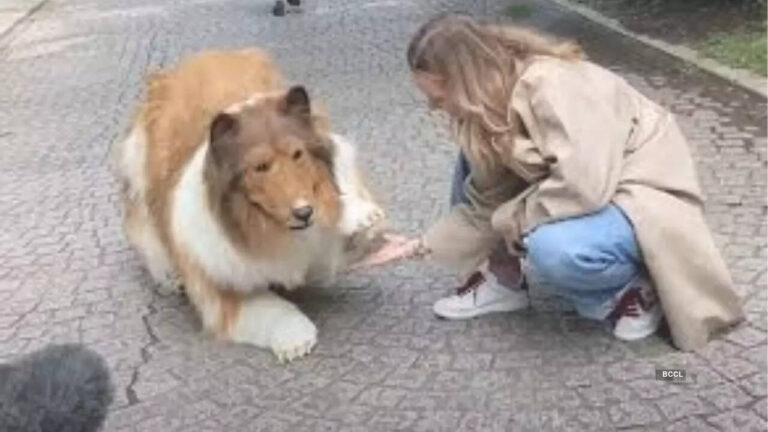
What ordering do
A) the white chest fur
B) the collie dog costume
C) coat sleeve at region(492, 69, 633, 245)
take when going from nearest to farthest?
coat sleeve at region(492, 69, 633, 245), the collie dog costume, the white chest fur

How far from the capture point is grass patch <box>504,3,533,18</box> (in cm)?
1071

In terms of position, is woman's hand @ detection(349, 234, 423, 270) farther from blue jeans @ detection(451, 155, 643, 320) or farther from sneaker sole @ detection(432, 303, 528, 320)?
blue jeans @ detection(451, 155, 643, 320)

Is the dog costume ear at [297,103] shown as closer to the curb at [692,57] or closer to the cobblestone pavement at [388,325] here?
the cobblestone pavement at [388,325]

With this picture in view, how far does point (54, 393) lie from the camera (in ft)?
7.88

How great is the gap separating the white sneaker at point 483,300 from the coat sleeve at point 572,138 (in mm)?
560

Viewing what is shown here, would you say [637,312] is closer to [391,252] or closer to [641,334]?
[641,334]

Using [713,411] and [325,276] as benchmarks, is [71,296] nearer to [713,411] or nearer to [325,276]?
[325,276]

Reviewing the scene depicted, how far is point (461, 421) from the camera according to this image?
4.02 metres

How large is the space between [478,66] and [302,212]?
76cm

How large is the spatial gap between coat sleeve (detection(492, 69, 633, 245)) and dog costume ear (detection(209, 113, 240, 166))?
3.13 ft

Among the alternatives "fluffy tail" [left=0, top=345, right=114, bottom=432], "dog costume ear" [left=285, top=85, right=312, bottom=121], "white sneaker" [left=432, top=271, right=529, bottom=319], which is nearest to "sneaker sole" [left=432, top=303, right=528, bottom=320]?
"white sneaker" [left=432, top=271, right=529, bottom=319]

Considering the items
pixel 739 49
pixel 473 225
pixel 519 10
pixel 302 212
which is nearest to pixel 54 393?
pixel 302 212

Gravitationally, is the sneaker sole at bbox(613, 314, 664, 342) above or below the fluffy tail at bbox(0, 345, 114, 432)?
below

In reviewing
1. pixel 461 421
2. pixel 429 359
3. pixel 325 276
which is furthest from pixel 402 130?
pixel 461 421
